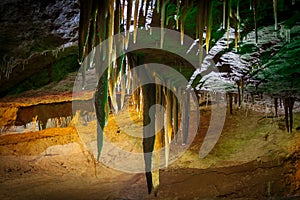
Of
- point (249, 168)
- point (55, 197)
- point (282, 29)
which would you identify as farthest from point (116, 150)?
point (282, 29)

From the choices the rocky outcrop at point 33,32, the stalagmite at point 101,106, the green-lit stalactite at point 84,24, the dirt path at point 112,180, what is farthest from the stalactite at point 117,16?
the dirt path at point 112,180

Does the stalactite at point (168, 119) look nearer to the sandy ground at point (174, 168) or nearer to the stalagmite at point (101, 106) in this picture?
the stalagmite at point (101, 106)

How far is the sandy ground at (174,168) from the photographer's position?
6562 millimetres

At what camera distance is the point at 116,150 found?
7055 mm

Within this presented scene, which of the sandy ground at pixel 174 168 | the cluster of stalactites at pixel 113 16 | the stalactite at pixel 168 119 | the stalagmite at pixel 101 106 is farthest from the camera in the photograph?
the sandy ground at pixel 174 168

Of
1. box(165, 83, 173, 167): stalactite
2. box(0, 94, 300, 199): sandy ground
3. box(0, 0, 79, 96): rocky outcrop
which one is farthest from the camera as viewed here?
box(0, 94, 300, 199): sandy ground

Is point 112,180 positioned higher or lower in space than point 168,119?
lower

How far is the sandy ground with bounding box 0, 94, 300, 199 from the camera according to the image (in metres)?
6.56

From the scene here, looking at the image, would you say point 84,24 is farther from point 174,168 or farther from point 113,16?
point 174,168

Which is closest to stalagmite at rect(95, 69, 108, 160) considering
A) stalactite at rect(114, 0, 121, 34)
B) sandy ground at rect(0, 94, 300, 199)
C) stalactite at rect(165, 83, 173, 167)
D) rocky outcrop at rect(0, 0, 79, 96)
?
rocky outcrop at rect(0, 0, 79, 96)

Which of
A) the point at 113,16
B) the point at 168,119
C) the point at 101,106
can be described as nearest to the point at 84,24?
the point at 113,16

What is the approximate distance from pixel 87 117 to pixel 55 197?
1677 mm

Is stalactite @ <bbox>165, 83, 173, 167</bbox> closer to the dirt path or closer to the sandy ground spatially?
the sandy ground

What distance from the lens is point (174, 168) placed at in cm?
701
